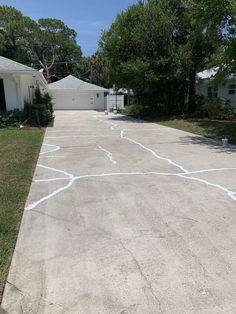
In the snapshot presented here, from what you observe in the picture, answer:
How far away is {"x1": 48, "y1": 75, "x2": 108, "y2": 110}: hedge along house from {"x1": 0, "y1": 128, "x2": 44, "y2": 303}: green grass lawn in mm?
26549

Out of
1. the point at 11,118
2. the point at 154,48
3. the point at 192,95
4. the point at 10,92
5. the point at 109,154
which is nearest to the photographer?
the point at 109,154

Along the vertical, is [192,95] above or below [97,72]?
below

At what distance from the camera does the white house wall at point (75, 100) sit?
38062 mm

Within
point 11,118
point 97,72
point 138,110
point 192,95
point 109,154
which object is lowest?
point 138,110

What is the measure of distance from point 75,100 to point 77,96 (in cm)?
50

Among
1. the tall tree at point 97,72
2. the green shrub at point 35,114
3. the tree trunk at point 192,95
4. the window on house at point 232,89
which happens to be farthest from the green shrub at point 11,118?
the tall tree at point 97,72

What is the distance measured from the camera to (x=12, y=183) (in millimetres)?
6168

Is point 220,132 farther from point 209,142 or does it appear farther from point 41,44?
point 41,44

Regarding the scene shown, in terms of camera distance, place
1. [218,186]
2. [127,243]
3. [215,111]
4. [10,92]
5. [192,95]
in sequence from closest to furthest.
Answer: [127,243] < [218,186] < [10,92] < [215,111] < [192,95]

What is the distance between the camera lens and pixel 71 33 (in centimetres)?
5309

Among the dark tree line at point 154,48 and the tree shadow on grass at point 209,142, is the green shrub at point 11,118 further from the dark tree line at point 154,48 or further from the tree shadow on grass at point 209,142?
the tree shadow on grass at point 209,142

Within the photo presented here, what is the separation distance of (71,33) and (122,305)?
54.9 m

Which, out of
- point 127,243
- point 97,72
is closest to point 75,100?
point 97,72

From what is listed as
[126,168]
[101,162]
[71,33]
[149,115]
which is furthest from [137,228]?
[71,33]
